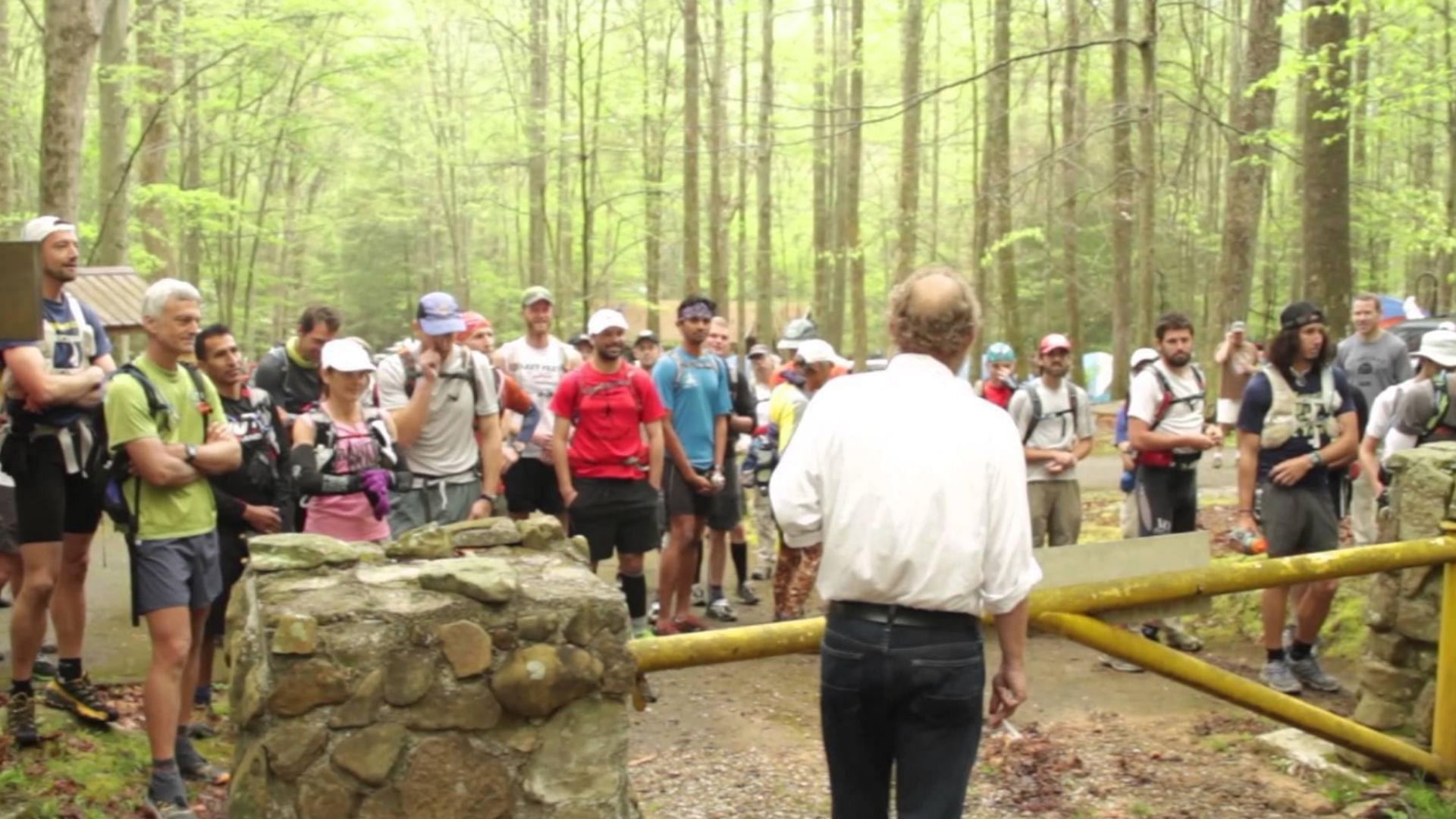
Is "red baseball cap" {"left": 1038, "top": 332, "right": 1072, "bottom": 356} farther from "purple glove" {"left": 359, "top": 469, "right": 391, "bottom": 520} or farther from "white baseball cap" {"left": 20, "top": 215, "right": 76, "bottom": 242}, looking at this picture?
"white baseball cap" {"left": 20, "top": 215, "right": 76, "bottom": 242}

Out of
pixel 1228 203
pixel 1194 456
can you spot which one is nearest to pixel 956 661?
pixel 1194 456

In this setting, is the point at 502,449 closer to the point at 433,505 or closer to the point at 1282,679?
the point at 433,505

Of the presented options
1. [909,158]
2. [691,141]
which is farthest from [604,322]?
[691,141]

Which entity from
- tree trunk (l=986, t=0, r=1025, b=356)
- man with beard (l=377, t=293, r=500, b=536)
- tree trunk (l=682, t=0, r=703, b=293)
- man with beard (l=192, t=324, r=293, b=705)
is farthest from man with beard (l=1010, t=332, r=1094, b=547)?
tree trunk (l=682, t=0, r=703, b=293)

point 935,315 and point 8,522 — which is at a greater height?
point 935,315

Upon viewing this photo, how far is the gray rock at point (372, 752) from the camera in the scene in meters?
3.25

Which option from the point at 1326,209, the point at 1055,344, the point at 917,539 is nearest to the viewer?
the point at 917,539

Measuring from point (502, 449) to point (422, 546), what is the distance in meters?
4.10

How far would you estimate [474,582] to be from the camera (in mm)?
3385

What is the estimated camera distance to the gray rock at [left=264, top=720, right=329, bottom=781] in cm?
322

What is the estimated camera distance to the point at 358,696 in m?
3.25

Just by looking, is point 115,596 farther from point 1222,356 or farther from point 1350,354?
point 1350,354

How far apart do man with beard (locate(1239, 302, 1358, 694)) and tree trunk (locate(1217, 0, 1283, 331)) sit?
659cm

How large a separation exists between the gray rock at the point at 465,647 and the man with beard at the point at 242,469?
284cm
